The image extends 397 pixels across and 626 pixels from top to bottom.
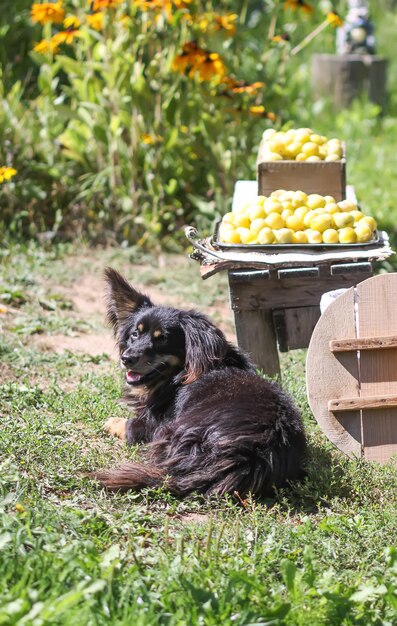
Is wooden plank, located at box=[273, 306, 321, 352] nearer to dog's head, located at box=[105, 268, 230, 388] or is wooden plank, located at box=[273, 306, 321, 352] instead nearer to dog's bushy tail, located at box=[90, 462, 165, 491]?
dog's head, located at box=[105, 268, 230, 388]

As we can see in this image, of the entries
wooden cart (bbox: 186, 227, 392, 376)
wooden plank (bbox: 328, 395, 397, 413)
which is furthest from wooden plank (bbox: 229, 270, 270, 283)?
wooden plank (bbox: 328, 395, 397, 413)

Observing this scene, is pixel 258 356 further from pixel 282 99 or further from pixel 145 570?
pixel 282 99

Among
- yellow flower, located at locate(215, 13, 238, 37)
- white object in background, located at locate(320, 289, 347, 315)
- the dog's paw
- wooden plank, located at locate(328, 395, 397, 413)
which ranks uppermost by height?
yellow flower, located at locate(215, 13, 238, 37)

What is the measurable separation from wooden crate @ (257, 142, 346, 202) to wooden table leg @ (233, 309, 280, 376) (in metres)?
0.98

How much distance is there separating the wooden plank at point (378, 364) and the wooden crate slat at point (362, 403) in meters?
0.03

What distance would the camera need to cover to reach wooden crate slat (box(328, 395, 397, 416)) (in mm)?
4156

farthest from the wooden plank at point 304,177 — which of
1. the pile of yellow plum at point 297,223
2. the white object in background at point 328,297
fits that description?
the white object in background at point 328,297

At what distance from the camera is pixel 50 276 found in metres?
7.05

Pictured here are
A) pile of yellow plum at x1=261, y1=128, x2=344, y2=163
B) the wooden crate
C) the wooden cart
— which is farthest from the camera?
pile of yellow plum at x1=261, y1=128, x2=344, y2=163

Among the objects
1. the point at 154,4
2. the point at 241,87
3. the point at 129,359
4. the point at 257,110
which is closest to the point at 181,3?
the point at 154,4

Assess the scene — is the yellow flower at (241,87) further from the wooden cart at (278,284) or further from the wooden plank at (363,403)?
the wooden plank at (363,403)

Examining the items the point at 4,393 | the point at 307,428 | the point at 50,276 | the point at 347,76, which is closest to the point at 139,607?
the point at 307,428

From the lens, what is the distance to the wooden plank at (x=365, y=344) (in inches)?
163

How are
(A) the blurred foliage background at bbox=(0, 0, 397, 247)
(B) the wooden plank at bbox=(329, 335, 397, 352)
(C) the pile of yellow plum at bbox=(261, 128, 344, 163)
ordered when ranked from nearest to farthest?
(B) the wooden plank at bbox=(329, 335, 397, 352), (C) the pile of yellow plum at bbox=(261, 128, 344, 163), (A) the blurred foliage background at bbox=(0, 0, 397, 247)
